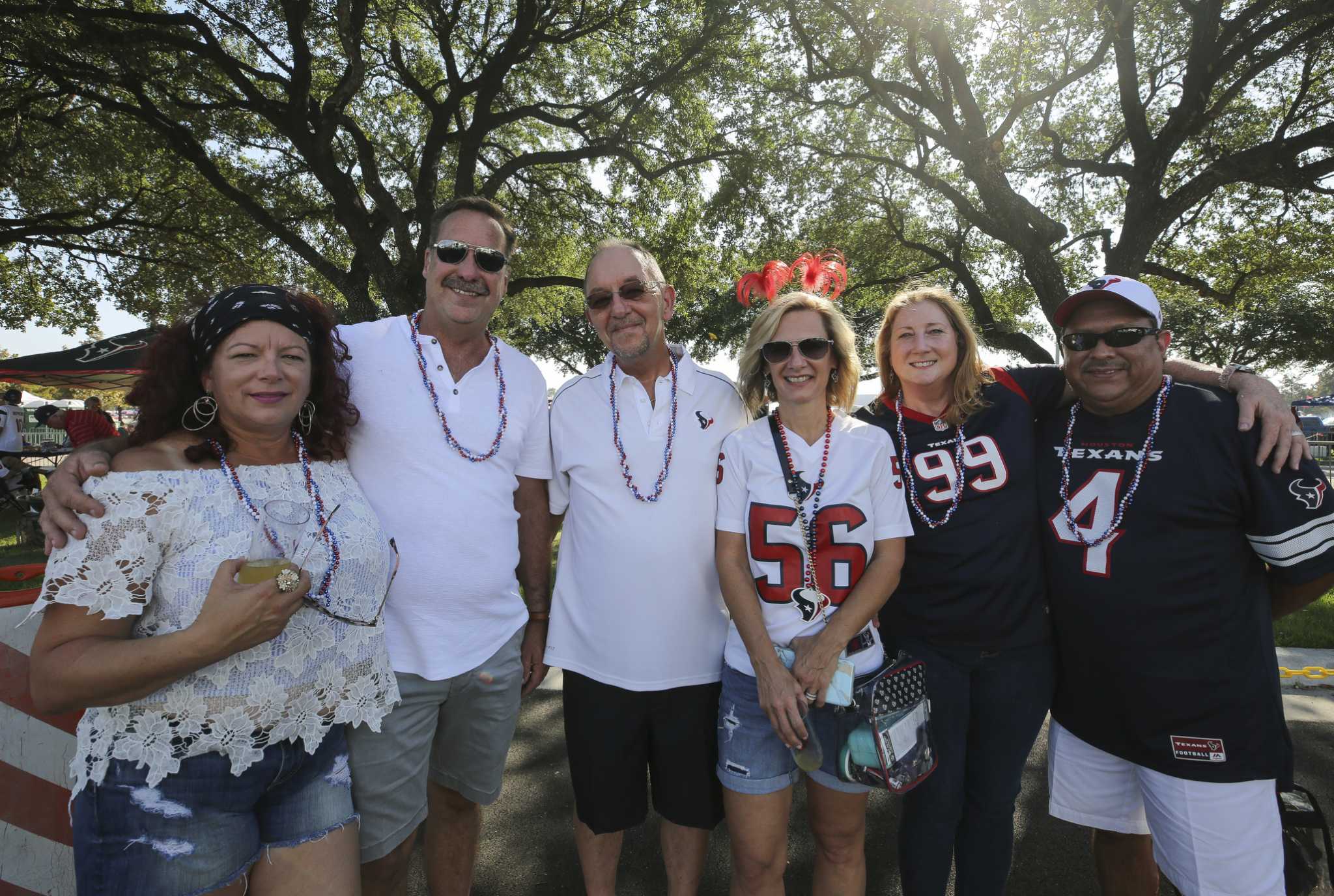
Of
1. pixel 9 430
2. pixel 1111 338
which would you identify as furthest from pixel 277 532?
pixel 9 430

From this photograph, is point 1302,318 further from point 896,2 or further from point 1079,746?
point 1079,746

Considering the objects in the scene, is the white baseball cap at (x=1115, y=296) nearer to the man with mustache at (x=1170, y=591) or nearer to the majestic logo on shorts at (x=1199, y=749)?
the man with mustache at (x=1170, y=591)

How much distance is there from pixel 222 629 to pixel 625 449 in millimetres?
1375

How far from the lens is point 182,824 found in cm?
158

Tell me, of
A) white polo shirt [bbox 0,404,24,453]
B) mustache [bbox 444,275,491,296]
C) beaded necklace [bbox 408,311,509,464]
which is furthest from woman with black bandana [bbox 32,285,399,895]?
white polo shirt [bbox 0,404,24,453]

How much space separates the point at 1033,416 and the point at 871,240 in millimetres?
13390

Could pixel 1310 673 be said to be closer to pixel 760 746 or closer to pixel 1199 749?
pixel 1199 749

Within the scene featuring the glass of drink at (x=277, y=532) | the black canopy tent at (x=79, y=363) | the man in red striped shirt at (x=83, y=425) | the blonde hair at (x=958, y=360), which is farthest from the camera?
the black canopy tent at (x=79, y=363)

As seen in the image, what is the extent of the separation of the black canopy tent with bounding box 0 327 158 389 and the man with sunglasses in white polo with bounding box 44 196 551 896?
12.1 meters

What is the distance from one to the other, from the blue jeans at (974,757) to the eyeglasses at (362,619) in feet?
6.05

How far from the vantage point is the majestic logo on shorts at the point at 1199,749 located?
2.09 m

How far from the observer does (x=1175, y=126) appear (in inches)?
383

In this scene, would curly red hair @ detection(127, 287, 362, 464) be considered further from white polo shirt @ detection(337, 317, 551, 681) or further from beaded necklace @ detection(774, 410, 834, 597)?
beaded necklace @ detection(774, 410, 834, 597)

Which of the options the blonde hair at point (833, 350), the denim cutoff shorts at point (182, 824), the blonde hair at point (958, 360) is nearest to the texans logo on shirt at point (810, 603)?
the blonde hair at point (833, 350)
